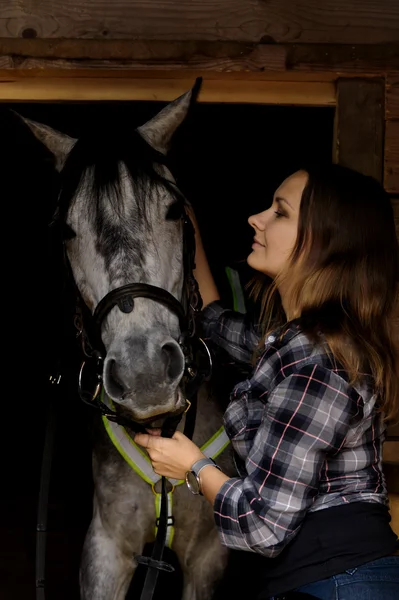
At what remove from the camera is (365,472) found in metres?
1.54

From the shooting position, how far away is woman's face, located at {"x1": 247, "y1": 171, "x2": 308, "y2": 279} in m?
1.70

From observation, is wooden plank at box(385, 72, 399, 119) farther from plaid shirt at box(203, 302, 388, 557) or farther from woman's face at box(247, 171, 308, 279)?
plaid shirt at box(203, 302, 388, 557)

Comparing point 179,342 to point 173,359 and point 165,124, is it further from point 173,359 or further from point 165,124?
point 165,124

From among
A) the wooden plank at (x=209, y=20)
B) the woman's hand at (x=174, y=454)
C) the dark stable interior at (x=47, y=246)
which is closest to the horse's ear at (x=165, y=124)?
the wooden plank at (x=209, y=20)

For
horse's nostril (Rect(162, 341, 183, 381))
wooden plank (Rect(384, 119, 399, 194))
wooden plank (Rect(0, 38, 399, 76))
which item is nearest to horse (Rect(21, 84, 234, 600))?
horse's nostril (Rect(162, 341, 183, 381))

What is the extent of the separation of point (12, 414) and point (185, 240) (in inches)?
153

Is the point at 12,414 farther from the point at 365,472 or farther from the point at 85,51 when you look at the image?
the point at 365,472

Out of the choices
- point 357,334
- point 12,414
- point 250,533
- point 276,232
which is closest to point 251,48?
point 276,232

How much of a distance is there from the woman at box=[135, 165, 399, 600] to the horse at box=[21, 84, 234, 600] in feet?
0.62

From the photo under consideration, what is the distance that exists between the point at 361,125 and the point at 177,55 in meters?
0.62

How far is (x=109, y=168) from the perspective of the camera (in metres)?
1.95

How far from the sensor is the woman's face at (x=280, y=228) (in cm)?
170

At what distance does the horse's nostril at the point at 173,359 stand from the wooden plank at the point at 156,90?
41.0 inches

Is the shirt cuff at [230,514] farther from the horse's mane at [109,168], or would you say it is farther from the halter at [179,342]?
the horse's mane at [109,168]
